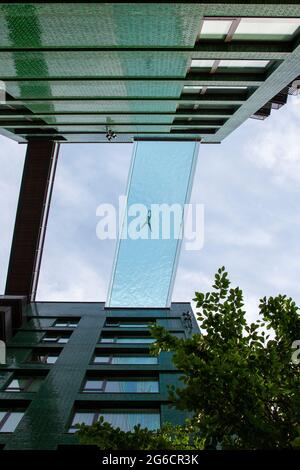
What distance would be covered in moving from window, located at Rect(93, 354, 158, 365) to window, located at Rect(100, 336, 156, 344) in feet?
5.31

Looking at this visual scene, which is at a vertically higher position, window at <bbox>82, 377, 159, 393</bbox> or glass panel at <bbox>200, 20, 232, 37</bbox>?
glass panel at <bbox>200, 20, 232, 37</bbox>

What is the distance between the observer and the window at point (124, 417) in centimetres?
1200

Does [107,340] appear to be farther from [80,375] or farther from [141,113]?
[141,113]

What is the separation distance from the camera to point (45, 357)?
54.7 feet

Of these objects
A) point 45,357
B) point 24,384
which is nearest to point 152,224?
point 45,357

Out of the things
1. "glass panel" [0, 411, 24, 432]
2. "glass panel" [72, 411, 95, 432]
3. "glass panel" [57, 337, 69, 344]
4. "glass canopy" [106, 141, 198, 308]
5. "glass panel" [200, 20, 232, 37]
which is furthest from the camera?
"glass canopy" [106, 141, 198, 308]

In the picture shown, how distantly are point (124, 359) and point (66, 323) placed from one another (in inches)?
210

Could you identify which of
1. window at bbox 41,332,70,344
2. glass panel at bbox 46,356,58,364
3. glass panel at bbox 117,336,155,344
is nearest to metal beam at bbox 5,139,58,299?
window at bbox 41,332,70,344

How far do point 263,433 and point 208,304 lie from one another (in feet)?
7.20

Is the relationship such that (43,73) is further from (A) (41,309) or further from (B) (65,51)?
(A) (41,309)

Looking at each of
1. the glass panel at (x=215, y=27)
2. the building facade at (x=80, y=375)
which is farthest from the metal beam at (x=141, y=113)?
the building facade at (x=80, y=375)

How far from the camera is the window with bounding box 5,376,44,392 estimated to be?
45.7 ft

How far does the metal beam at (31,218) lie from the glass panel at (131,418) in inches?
438

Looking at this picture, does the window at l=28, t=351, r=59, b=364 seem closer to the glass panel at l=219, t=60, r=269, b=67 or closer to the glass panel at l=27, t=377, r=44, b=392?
the glass panel at l=27, t=377, r=44, b=392
